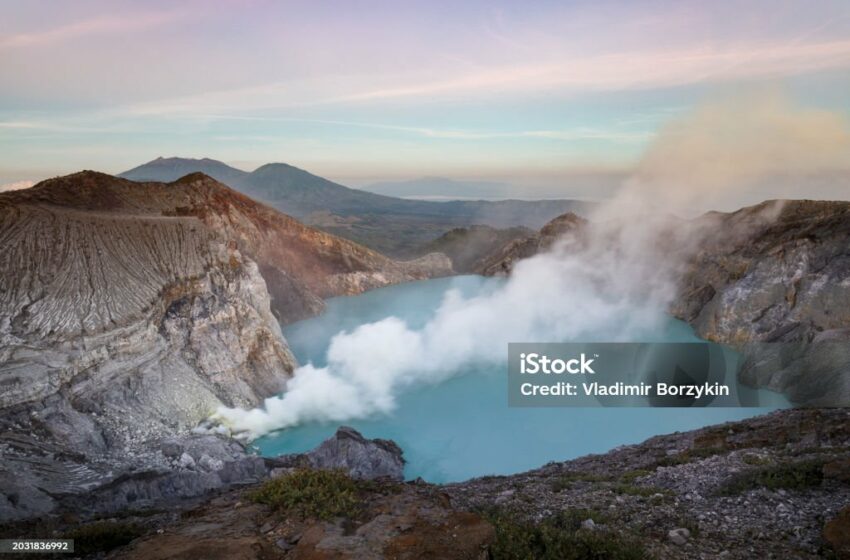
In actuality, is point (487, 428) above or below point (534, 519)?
below

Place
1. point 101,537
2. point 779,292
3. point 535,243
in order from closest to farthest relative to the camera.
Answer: point 101,537 < point 779,292 < point 535,243

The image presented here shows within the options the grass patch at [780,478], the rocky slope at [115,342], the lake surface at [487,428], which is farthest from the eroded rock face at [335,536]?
the lake surface at [487,428]

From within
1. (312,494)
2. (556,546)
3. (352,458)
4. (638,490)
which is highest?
(312,494)

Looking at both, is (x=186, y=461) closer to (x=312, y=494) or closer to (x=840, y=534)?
(x=312, y=494)

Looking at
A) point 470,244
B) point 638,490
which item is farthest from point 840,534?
point 470,244

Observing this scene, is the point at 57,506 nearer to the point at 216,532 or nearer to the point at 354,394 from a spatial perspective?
the point at 216,532

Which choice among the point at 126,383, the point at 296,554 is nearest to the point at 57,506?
the point at 126,383

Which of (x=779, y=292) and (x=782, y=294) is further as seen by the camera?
(x=779, y=292)
